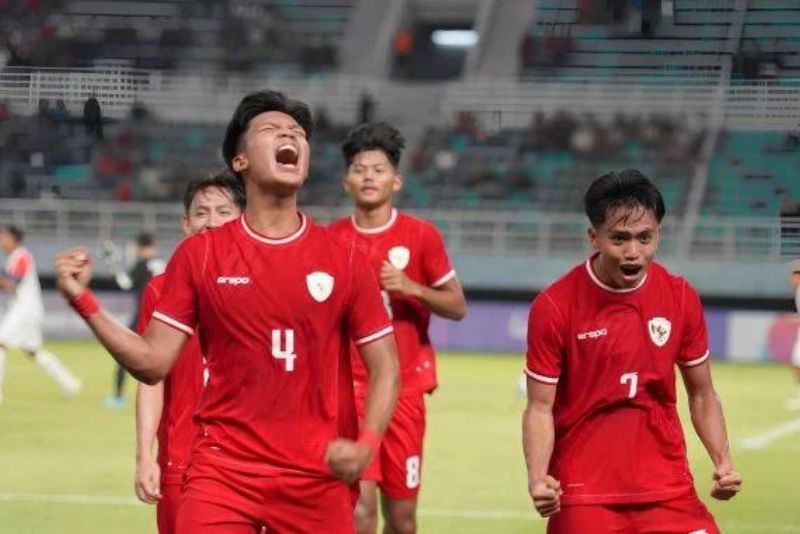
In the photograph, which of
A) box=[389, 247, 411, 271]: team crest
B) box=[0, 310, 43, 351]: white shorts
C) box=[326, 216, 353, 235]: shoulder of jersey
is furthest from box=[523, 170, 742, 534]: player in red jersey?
box=[0, 310, 43, 351]: white shorts

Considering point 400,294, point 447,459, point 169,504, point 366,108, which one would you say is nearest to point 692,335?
point 169,504

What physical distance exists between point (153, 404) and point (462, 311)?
2.71 metres

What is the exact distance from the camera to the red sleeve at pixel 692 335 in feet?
20.7

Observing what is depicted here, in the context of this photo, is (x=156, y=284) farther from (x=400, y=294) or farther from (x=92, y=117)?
(x=400, y=294)

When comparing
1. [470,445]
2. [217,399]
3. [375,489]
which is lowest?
[470,445]

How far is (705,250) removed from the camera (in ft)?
88.5

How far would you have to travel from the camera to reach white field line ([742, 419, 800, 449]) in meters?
15.9

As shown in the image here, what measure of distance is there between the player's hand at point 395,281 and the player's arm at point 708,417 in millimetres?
2369

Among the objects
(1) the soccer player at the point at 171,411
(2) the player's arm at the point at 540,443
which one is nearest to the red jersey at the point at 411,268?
(1) the soccer player at the point at 171,411

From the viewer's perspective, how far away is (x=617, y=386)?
20.4 ft

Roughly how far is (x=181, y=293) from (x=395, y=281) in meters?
2.92

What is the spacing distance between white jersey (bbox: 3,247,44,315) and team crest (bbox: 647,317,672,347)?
13.5m

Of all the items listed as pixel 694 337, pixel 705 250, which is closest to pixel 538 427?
pixel 694 337

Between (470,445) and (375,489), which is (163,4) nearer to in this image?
(375,489)
